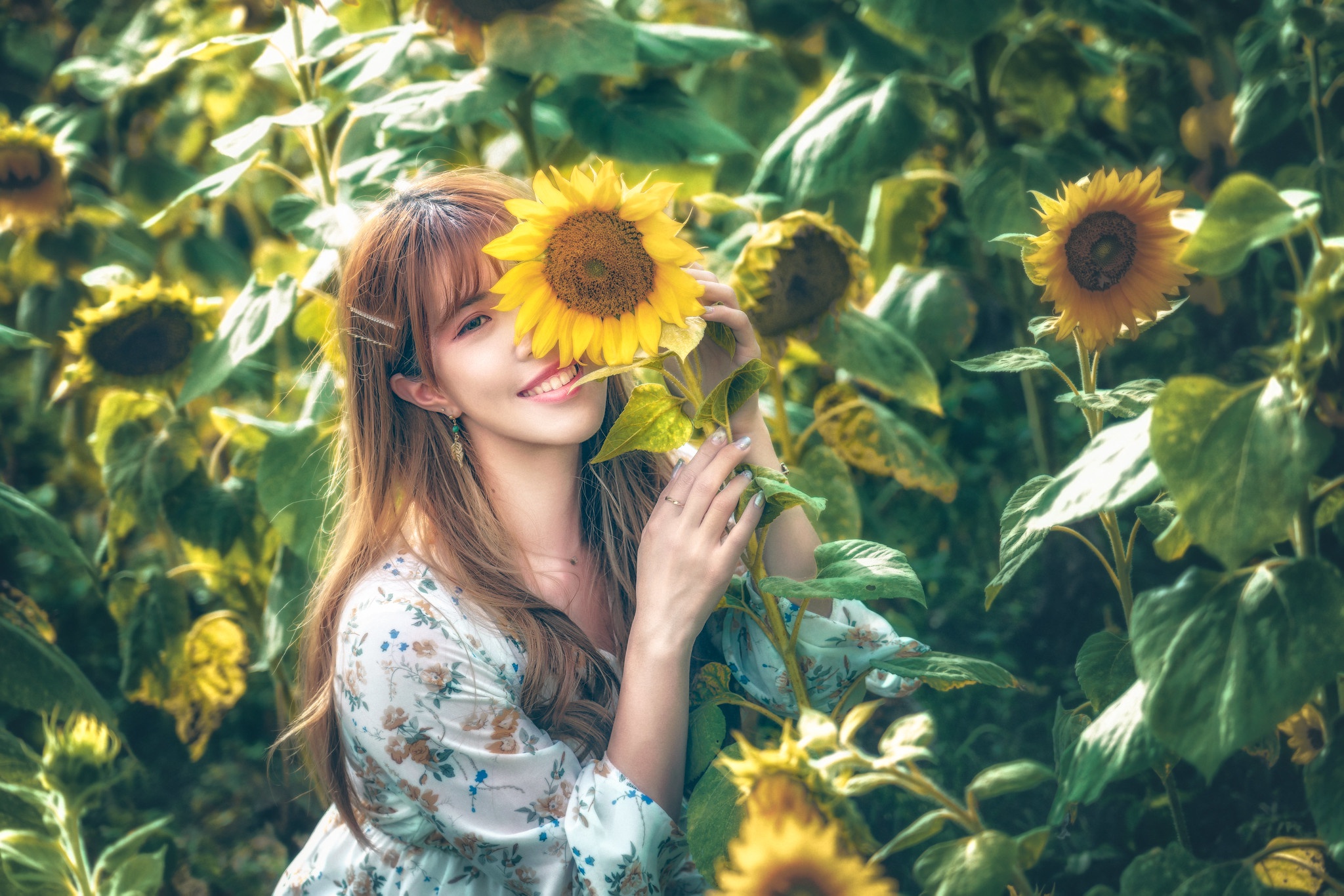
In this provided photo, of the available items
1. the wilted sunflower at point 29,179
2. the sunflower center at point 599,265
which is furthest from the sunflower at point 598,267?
the wilted sunflower at point 29,179

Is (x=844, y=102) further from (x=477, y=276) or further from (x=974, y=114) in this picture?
(x=477, y=276)

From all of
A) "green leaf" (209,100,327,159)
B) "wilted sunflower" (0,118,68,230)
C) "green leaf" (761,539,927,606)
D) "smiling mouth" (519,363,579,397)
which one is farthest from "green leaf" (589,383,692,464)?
"wilted sunflower" (0,118,68,230)

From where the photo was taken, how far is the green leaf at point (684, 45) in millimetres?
1556

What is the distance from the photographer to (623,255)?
75cm

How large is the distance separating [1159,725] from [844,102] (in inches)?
46.7

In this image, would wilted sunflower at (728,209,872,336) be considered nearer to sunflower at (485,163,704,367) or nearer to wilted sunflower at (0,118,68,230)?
sunflower at (485,163,704,367)

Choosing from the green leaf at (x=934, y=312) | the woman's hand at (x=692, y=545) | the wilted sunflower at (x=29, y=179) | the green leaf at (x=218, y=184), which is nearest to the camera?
the woman's hand at (x=692, y=545)

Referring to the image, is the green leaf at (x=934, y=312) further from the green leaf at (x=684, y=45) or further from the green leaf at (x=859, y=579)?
the green leaf at (x=859, y=579)

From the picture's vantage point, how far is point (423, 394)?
1121mm

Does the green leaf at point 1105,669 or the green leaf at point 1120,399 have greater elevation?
the green leaf at point 1120,399

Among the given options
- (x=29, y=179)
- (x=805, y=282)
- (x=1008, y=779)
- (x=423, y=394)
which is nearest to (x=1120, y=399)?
(x=1008, y=779)

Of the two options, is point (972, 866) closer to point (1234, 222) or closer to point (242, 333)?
point (1234, 222)

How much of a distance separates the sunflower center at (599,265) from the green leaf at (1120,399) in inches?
12.7

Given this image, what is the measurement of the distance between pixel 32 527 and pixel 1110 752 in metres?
1.15
